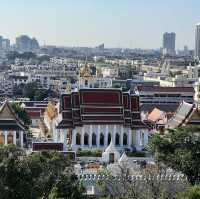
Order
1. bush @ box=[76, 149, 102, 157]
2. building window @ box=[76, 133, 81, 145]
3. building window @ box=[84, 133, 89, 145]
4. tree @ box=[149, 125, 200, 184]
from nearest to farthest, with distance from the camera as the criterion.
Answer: tree @ box=[149, 125, 200, 184]
bush @ box=[76, 149, 102, 157]
building window @ box=[76, 133, 81, 145]
building window @ box=[84, 133, 89, 145]

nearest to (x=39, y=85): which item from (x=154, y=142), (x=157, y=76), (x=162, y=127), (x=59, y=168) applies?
(x=157, y=76)

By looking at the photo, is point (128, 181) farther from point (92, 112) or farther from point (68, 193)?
point (92, 112)

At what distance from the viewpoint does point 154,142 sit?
30453mm

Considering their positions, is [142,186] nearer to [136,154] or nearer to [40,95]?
[136,154]

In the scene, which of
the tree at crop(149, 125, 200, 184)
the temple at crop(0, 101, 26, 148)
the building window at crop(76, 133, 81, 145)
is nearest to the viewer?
the tree at crop(149, 125, 200, 184)

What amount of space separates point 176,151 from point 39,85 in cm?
6605

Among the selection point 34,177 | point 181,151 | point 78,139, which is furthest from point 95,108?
point 34,177

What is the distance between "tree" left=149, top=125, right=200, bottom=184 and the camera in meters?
28.4

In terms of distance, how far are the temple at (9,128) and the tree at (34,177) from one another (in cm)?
1648

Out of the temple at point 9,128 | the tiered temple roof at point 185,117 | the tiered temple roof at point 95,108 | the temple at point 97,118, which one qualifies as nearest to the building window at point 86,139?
the temple at point 97,118

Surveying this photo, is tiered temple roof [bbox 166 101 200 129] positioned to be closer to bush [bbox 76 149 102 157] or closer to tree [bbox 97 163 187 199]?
bush [bbox 76 149 102 157]

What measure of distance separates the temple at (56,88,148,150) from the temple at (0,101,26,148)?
2459 millimetres

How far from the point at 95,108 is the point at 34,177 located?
785 inches

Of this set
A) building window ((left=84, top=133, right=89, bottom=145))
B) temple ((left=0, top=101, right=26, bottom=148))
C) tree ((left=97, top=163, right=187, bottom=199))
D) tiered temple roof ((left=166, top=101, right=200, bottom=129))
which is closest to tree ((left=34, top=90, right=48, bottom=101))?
tiered temple roof ((left=166, top=101, right=200, bottom=129))
